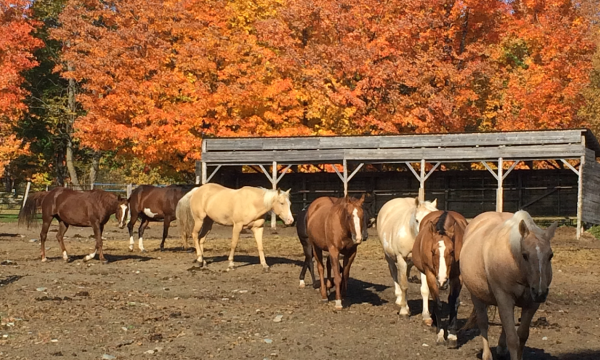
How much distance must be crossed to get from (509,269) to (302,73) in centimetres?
2800

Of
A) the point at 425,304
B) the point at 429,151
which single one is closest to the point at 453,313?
the point at 425,304

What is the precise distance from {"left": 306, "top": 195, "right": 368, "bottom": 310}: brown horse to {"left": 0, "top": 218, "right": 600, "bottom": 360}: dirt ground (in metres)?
0.56

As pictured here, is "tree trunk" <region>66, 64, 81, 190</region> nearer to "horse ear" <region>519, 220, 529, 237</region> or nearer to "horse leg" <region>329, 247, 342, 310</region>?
"horse leg" <region>329, 247, 342, 310</region>

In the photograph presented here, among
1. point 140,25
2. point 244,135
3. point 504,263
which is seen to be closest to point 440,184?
point 244,135

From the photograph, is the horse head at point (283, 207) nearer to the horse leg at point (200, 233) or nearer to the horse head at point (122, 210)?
the horse leg at point (200, 233)

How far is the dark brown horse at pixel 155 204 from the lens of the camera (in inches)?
948

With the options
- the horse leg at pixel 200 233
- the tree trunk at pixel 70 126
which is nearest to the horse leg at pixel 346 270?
the horse leg at pixel 200 233

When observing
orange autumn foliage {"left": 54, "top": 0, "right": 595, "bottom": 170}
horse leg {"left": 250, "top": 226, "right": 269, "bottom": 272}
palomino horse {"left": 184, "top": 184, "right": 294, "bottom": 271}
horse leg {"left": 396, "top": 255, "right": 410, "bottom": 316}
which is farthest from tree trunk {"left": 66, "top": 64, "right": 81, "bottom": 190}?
horse leg {"left": 396, "top": 255, "right": 410, "bottom": 316}

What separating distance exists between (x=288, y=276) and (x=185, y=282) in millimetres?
2408

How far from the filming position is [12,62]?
37750 millimetres

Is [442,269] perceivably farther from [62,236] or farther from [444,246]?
[62,236]

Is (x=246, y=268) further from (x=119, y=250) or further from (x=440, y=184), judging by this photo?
(x=440, y=184)

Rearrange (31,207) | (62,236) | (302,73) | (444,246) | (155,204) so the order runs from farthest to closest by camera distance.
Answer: (302,73) < (155,204) < (31,207) < (62,236) < (444,246)

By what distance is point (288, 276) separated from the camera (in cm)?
1777
